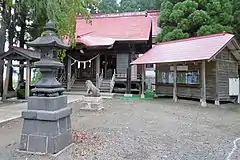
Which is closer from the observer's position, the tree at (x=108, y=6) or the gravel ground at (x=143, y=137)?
the gravel ground at (x=143, y=137)

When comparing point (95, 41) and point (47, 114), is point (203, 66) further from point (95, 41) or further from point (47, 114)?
point (47, 114)

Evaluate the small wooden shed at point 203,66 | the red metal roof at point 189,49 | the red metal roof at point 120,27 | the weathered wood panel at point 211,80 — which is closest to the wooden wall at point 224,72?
the small wooden shed at point 203,66

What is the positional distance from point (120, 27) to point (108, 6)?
16694mm

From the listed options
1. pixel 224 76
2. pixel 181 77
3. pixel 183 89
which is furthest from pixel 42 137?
pixel 181 77

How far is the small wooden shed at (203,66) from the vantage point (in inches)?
481

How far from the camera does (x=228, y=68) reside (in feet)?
44.6

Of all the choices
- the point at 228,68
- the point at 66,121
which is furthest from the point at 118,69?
the point at 66,121

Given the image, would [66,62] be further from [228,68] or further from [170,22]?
[228,68]

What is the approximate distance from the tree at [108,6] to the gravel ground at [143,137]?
2793 centimetres

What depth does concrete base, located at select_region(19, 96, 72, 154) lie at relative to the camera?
480 cm

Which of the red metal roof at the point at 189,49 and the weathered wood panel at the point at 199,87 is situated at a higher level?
the red metal roof at the point at 189,49

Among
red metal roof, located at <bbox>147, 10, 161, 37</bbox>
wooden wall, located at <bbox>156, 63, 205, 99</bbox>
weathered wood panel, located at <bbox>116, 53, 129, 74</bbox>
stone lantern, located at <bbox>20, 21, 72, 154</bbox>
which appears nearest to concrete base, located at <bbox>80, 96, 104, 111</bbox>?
stone lantern, located at <bbox>20, 21, 72, 154</bbox>

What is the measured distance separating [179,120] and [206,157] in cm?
383

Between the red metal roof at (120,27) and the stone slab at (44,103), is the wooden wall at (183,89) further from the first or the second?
the stone slab at (44,103)
